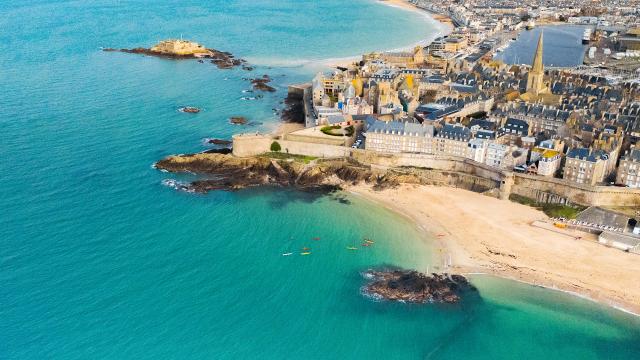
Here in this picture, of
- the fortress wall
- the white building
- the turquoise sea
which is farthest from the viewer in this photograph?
the white building

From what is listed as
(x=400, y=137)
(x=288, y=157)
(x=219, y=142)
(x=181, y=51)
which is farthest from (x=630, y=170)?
(x=181, y=51)

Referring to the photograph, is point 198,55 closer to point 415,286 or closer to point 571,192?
point 571,192

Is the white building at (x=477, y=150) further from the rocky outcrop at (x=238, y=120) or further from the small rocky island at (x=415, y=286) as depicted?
the rocky outcrop at (x=238, y=120)

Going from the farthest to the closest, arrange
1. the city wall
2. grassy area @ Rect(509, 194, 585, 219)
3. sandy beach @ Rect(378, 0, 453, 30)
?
sandy beach @ Rect(378, 0, 453, 30) → the city wall → grassy area @ Rect(509, 194, 585, 219)

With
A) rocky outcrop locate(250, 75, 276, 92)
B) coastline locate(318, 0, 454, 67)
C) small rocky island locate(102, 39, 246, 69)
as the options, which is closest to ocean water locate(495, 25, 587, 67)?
coastline locate(318, 0, 454, 67)

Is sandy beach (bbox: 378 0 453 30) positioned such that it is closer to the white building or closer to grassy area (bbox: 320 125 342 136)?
grassy area (bbox: 320 125 342 136)

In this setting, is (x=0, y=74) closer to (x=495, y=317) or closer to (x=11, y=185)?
(x=11, y=185)
